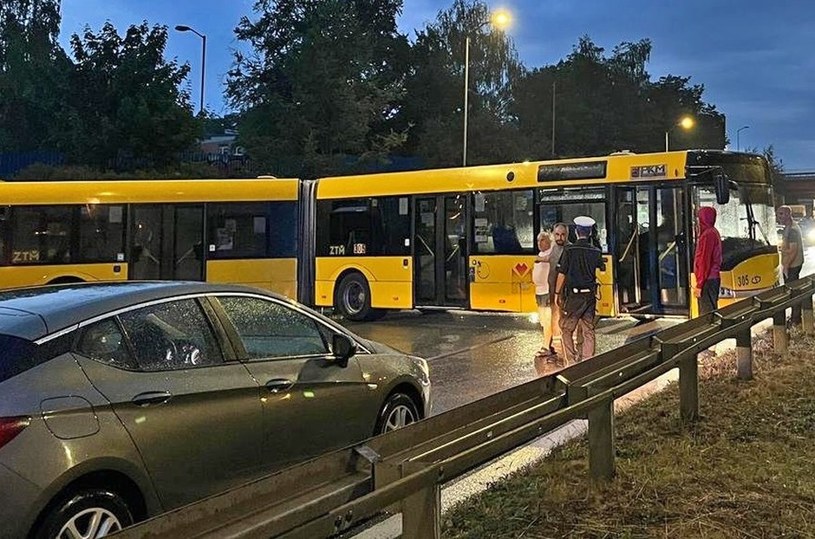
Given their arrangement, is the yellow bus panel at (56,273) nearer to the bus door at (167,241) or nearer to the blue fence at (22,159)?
the bus door at (167,241)

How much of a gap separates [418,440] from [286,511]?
0.95m

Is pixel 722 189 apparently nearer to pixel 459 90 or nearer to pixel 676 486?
pixel 676 486

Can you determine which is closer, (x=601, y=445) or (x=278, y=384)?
(x=278, y=384)

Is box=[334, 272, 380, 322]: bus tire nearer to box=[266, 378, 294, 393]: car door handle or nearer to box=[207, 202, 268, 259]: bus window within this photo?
box=[207, 202, 268, 259]: bus window

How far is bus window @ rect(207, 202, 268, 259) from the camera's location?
16406mm

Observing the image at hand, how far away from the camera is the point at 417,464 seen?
133 inches

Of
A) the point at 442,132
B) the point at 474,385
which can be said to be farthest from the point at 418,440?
the point at 442,132

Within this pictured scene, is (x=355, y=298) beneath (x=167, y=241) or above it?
beneath

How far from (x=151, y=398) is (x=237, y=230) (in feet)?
41.9

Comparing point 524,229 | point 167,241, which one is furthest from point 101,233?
point 524,229

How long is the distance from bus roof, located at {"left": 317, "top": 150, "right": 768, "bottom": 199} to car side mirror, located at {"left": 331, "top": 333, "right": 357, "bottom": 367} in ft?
31.1

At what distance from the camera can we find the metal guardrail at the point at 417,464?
272cm

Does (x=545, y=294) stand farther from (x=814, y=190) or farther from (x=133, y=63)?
(x=814, y=190)

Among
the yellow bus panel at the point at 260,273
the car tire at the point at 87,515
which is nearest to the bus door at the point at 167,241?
the yellow bus panel at the point at 260,273
